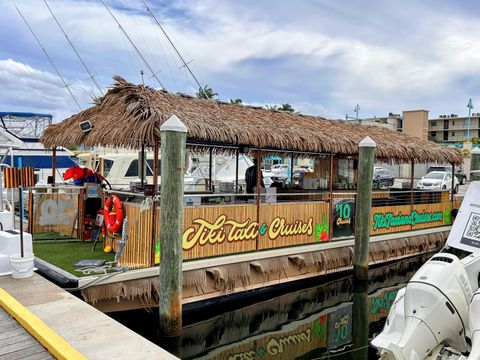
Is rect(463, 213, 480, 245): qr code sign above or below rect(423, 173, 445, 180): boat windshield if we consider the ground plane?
below

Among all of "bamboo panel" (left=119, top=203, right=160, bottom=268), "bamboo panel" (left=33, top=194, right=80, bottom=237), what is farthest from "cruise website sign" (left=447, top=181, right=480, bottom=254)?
"bamboo panel" (left=33, top=194, right=80, bottom=237)

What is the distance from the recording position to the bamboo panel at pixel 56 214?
8.59m

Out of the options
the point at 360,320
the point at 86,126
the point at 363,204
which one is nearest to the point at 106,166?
the point at 86,126

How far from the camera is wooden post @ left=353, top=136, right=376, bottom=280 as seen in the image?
29.2 feet

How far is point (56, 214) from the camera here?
28.7ft

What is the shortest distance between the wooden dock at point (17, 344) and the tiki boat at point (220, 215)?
1.45 meters

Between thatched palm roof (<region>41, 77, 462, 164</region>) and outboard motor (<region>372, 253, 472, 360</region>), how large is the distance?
12.2ft

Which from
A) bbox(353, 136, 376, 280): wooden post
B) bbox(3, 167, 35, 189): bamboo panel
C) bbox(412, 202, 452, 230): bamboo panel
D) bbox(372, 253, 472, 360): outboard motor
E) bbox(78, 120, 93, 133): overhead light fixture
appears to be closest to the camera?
bbox(372, 253, 472, 360): outboard motor

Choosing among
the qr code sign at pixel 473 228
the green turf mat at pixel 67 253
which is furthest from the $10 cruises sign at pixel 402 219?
the green turf mat at pixel 67 253

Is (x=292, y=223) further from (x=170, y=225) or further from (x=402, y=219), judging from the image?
(x=402, y=219)

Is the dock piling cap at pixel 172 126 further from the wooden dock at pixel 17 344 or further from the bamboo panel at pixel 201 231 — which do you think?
the wooden dock at pixel 17 344

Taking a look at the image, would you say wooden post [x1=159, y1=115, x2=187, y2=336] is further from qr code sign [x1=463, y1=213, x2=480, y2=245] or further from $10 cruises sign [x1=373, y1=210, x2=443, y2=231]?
$10 cruises sign [x1=373, y1=210, x2=443, y2=231]

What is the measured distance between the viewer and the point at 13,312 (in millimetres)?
4516

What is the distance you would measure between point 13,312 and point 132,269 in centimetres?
202
